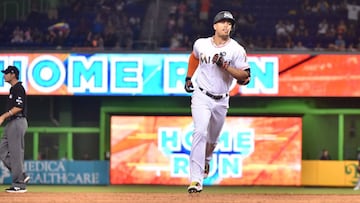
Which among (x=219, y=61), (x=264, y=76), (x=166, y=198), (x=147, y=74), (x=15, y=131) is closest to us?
(x=219, y=61)

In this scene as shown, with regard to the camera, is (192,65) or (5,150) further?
(5,150)

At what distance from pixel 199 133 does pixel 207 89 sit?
46cm

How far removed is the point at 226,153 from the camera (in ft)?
71.5

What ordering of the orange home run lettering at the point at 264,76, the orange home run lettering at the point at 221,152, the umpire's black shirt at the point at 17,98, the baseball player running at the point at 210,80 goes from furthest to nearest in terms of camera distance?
the orange home run lettering at the point at 221,152
the orange home run lettering at the point at 264,76
the umpire's black shirt at the point at 17,98
the baseball player running at the point at 210,80

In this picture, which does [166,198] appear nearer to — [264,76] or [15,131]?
[15,131]

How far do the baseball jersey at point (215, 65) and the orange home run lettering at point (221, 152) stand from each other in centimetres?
1321

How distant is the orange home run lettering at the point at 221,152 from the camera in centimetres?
2177

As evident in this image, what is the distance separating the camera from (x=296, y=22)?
23.2 metres

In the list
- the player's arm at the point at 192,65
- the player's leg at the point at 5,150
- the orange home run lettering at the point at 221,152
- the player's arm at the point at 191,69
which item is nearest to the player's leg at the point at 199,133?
the player's arm at the point at 191,69

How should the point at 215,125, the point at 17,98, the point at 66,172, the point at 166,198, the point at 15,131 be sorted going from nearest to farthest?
the point at 166,198, the point at 215,125, the point at 17,98, the point at 15,131, the point at 66,172

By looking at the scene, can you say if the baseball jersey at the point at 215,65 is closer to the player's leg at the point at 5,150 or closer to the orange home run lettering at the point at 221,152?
the player's leg at the point at 5,150

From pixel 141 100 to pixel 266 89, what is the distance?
3374 millimetres

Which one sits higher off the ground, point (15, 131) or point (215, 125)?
point (215, 125)

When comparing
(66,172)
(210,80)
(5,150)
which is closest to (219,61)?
(210,80)
